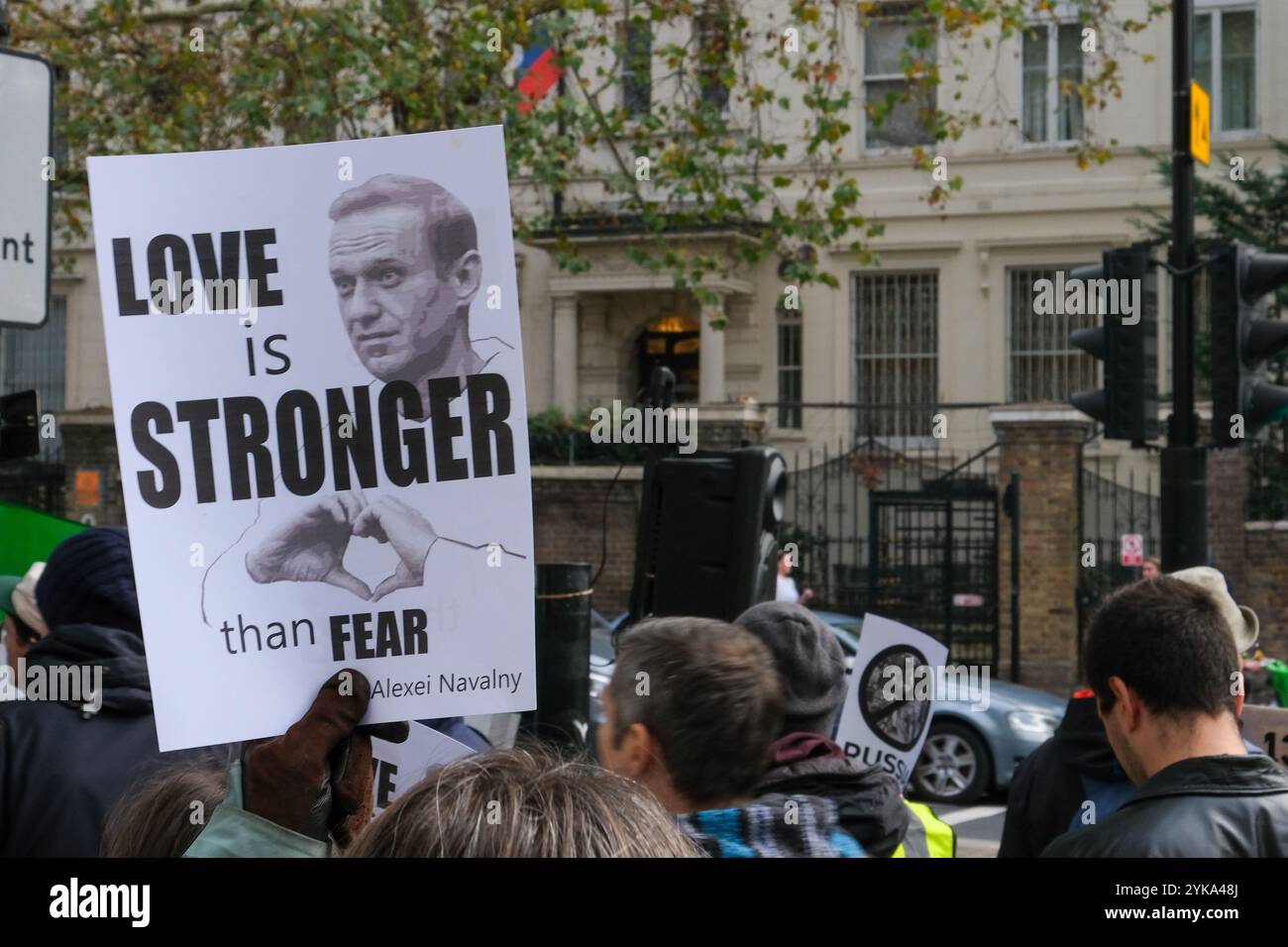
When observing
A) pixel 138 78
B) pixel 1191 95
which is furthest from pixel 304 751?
pixel 138 78

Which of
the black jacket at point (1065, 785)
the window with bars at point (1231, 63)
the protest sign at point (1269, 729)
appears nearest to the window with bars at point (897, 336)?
the window with bars at point (1231, 63)

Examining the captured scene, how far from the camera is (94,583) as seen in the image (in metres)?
3.71

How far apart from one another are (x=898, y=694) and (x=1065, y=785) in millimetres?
2288

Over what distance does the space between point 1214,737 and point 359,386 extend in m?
1.67

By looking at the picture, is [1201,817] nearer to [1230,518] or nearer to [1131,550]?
[1131,550]

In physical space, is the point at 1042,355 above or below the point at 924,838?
above

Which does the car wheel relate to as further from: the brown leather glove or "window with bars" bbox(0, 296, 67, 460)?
"window with bars" bbox(0, 296, 67, 460)

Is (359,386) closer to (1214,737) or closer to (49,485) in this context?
(1214,737)

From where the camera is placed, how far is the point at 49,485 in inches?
824

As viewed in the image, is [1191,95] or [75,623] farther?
[1191,95]

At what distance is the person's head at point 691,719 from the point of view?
2.87 m

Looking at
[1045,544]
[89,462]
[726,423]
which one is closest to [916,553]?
[1045,544]

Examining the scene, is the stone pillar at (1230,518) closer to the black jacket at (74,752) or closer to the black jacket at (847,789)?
the black jacket at (847,789)
